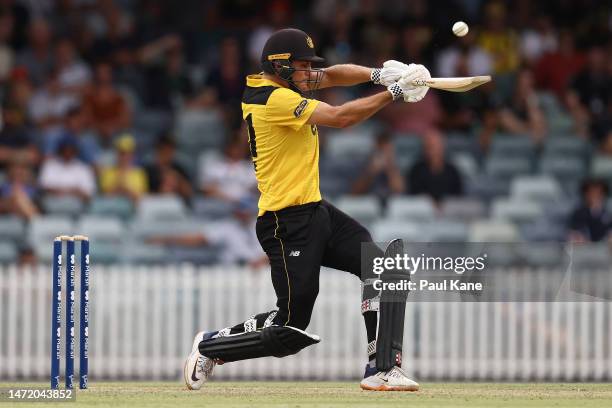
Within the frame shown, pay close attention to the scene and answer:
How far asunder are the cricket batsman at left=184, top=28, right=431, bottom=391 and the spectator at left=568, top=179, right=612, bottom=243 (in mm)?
5998

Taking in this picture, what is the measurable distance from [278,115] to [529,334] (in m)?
5.79

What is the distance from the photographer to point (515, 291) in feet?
43.7

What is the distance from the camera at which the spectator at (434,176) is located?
15070 mm

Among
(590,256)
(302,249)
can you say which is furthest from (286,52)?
(590,256)

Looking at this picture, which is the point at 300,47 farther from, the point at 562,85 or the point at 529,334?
the point at 562,85

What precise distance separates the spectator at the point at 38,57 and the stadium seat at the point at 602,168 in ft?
20.5

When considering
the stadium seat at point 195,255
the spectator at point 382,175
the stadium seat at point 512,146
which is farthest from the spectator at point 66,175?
the stadium seat at point 512,146

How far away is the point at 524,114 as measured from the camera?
1596cm

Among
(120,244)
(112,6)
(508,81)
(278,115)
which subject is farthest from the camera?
(112,6)

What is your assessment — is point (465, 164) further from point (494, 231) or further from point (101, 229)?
point (101, 229)

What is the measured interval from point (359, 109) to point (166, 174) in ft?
23.2

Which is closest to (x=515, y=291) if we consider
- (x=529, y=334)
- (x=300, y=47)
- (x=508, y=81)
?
(x=529, y=334)

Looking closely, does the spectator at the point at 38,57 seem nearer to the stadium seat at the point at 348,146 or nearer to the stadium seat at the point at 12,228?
the stadium seat at the point at 12,228

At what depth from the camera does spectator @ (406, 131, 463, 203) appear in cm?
1507
